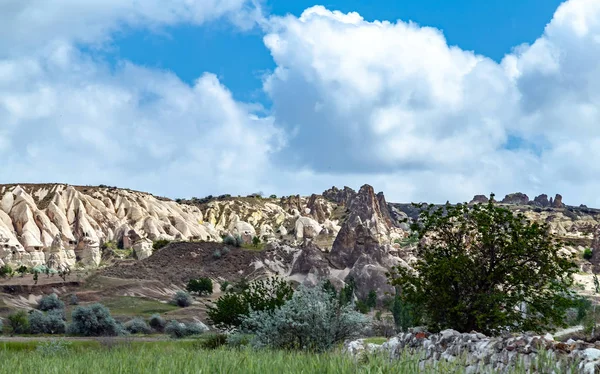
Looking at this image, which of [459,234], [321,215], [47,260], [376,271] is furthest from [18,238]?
[459,234]

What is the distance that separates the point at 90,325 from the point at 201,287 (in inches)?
1425

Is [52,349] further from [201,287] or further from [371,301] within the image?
[201,287]

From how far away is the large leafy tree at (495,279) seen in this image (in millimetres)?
22984

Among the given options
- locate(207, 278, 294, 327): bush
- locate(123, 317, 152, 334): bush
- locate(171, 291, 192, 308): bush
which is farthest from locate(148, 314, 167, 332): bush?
locate(207, 278, 294, 327): bush

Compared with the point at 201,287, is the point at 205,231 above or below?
above

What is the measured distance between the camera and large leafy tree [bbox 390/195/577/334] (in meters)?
23.0

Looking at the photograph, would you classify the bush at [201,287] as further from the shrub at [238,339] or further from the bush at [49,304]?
the shrub at [238,339]

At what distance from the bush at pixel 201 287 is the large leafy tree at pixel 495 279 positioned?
192 feet

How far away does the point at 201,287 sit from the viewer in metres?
80.6

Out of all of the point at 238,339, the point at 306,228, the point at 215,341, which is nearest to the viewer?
the point at 238,339

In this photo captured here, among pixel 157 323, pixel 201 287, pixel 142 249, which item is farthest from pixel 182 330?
pixel 142 249

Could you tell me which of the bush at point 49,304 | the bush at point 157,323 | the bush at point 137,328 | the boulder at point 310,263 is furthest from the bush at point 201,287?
the bush at point 137,328

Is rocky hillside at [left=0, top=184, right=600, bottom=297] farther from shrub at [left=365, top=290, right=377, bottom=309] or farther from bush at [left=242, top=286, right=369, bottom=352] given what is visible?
bush at [left=242, top=286, right=369, bottom=352]

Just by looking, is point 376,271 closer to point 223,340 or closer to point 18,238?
point 223,340
